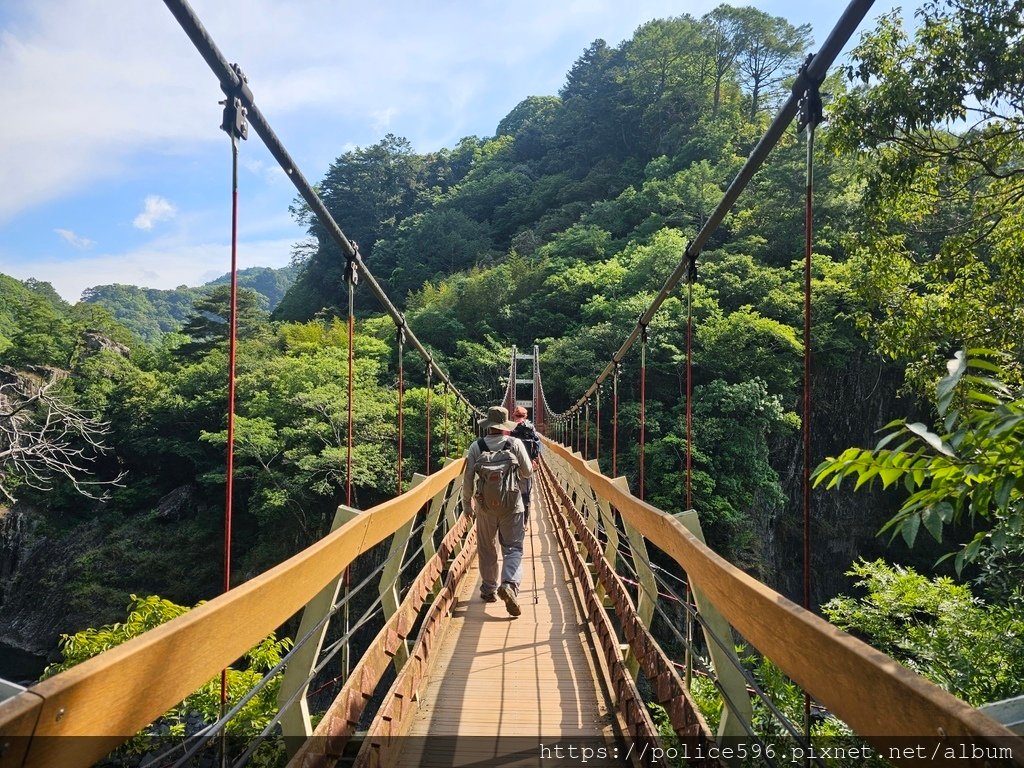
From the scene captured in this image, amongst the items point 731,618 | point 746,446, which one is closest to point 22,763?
point 731,618

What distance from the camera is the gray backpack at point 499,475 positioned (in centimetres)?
284

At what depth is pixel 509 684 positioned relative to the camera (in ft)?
7.07

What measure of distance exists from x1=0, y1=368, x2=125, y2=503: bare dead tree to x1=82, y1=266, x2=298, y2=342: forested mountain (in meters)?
34.9

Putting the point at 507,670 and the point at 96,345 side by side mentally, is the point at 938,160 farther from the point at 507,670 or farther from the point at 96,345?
the point at 96,345

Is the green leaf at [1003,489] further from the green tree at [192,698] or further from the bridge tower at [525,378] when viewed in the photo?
the bridge tower at [525,378]

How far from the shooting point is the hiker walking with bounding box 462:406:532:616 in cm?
285

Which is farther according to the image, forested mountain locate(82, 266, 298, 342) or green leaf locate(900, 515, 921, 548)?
forested mountain locate(82, 266, 298, 342)

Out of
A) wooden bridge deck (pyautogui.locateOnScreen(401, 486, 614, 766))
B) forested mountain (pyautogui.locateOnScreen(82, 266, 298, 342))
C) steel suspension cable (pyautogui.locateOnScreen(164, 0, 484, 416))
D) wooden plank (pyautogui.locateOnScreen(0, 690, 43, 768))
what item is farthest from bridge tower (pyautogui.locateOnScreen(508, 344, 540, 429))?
forested mountain (pyautogui.locateOnScreen(82, 266, 298, 342))

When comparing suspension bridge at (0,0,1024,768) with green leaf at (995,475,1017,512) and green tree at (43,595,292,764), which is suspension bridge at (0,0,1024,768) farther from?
green tree at (43,595,292,764)

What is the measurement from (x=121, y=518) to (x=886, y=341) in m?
17.4

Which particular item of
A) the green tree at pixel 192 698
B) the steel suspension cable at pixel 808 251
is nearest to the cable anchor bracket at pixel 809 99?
the steel suspension cable at pixel 808 251

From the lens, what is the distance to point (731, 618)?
3.18 feet

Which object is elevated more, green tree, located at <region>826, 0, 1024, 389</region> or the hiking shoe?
green tree, located at <region>826, 0, 1024, 389</region>

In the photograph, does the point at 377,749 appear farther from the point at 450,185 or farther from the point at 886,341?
the point at 450,185
